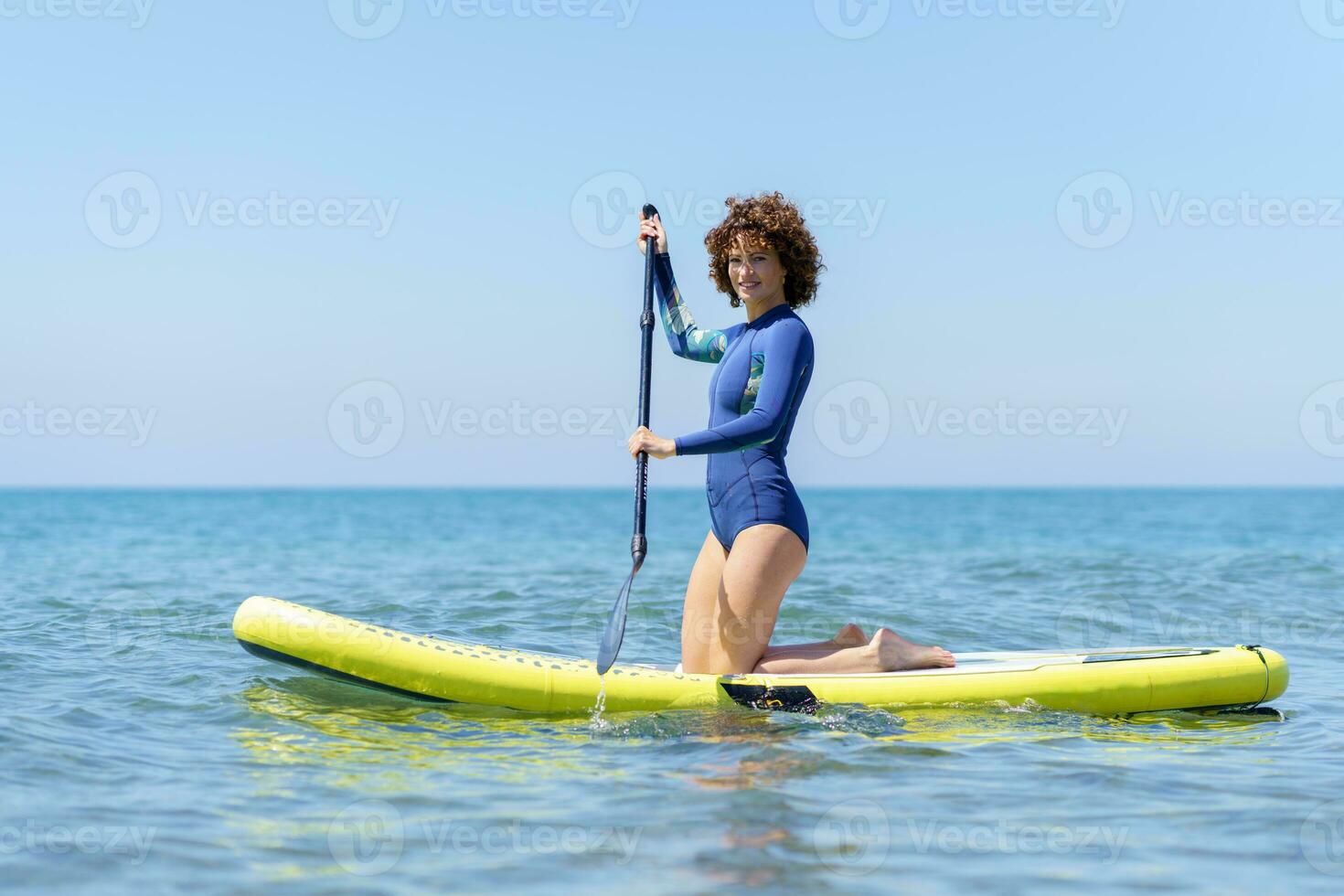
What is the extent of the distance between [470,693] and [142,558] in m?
13.7

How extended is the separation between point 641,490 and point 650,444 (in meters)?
0.61

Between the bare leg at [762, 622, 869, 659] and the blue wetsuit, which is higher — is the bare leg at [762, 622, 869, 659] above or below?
below

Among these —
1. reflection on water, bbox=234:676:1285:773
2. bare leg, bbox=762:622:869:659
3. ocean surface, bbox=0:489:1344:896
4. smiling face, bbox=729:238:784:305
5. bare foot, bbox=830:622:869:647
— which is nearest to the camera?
ocean surface, bbox=0:489:1344:896

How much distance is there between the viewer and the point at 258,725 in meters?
A: 5.27

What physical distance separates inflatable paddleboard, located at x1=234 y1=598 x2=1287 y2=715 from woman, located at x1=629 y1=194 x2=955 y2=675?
0.41 feet

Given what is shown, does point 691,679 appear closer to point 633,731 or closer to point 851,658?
point 633,731

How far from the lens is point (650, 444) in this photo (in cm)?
480

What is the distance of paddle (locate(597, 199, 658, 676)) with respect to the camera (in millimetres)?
5262

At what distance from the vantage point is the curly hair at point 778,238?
5.17 metres

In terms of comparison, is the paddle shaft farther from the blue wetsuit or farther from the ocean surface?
the ocean surface

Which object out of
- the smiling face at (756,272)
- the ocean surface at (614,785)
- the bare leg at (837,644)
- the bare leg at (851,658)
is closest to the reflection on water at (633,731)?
the ocean surface at (614,785)

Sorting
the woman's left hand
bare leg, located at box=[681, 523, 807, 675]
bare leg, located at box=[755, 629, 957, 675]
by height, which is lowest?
bare leg, located at box=[755, 629, 957, 675]

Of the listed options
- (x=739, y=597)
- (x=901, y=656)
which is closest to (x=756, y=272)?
(x=739, y=597)

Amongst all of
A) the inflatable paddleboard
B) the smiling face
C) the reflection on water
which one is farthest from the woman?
the reflection on water
